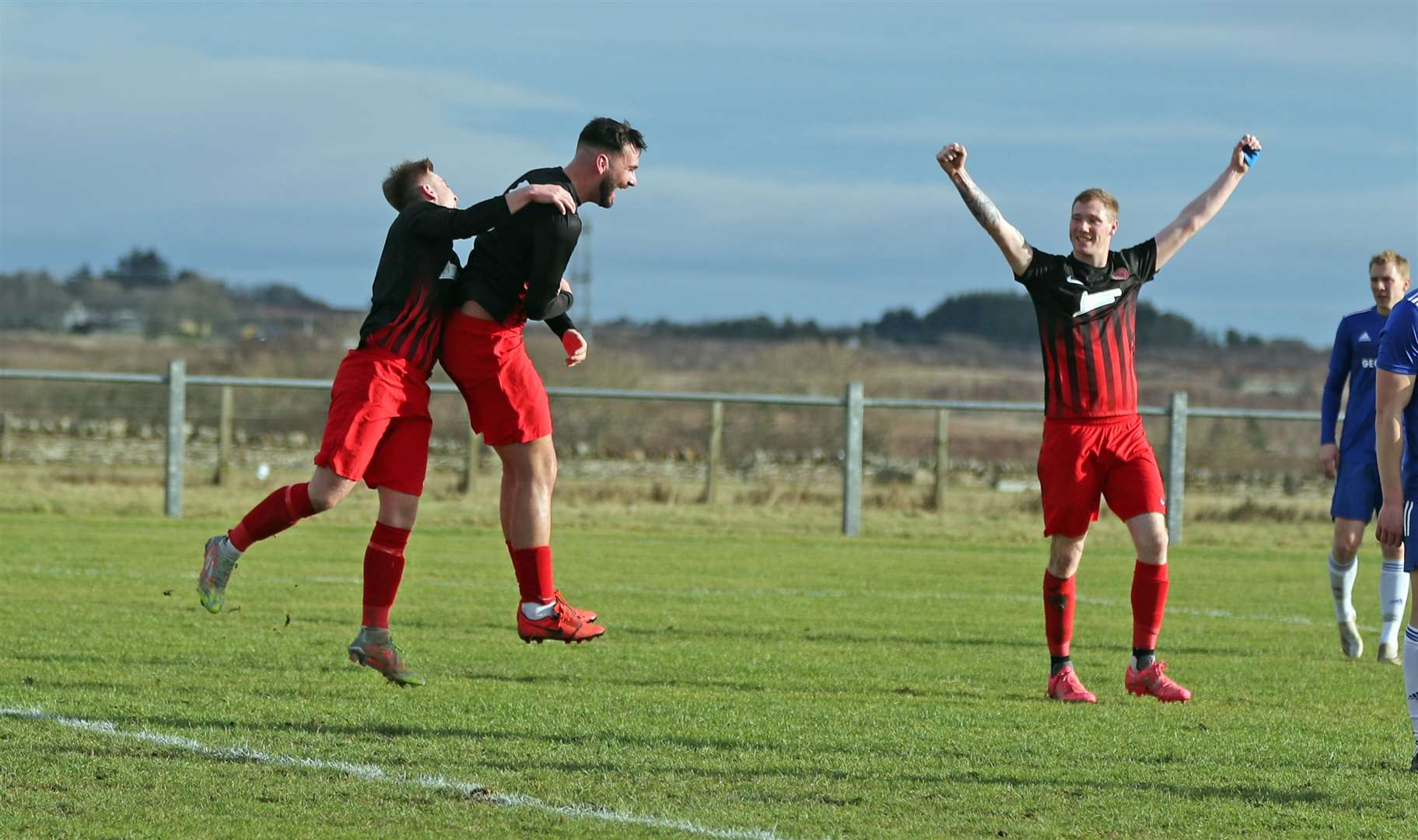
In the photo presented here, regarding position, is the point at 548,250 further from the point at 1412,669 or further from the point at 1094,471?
the point at 1412,669

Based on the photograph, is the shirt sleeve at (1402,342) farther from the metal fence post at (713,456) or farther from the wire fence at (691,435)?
the metal fence post at (713,456)

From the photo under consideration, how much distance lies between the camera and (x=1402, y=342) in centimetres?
600

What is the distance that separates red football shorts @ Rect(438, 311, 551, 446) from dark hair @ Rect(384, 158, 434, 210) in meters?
0.56

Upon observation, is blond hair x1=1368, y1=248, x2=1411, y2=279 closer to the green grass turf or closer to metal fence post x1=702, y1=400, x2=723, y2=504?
the green grass turf

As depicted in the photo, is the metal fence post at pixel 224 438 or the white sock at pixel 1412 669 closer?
the white sock at pixel 1412 669

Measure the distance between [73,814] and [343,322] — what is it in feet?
171

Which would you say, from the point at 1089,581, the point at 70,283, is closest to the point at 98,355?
the point at 70,283

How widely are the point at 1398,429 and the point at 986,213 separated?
82.4 inches

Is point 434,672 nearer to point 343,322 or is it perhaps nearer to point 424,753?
point 424,753

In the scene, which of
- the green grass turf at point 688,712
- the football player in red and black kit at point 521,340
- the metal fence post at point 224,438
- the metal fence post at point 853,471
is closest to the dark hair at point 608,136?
the football player in red and black kit at point 521,340

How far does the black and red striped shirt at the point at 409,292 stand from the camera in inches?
277

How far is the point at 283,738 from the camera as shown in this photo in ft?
20.2

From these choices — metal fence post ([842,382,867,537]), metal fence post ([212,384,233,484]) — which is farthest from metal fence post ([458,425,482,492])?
metal fence post ([842,382,867,537])

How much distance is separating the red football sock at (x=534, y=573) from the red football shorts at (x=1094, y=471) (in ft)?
7.21
